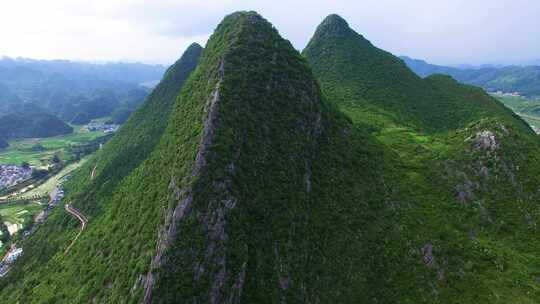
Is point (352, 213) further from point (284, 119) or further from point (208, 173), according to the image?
point (208, 173)

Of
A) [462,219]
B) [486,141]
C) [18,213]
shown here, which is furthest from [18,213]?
[486,141]

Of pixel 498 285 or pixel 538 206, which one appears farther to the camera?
pixel 538 206

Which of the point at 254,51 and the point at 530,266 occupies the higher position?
the point at 254,51

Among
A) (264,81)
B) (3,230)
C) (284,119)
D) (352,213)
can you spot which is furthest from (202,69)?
(3,230)

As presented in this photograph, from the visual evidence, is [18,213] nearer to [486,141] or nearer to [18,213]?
[18,213]

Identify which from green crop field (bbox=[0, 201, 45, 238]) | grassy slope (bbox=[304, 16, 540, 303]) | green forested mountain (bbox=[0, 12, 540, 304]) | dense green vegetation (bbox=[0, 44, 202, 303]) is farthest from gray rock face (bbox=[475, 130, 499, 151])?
green crop field (bbox=[0, 201, 45, 238])

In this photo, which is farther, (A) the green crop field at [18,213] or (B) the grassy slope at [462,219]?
(A) the green crop field at [18,213]

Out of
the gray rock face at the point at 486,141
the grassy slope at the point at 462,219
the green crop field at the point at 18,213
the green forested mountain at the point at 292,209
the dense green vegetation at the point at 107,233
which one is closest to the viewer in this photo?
the green forested mountain at the point at 292,209

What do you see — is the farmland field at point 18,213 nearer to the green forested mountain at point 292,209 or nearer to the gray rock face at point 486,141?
the green forested mountain at point 292,209

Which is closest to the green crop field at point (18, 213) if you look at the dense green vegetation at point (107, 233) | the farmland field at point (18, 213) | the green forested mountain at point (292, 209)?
the farmland field at point (18, 213)
